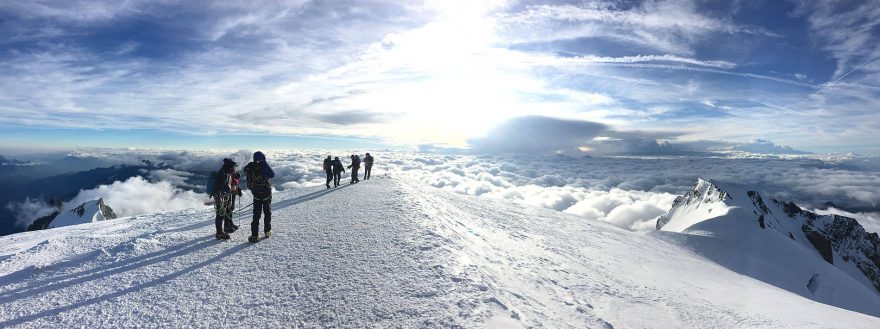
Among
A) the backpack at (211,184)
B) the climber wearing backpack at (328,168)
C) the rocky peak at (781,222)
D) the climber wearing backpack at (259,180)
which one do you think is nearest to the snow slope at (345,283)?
the climber wearing backpack at (259,180)

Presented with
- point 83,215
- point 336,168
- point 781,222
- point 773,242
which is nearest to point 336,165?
point 336,168

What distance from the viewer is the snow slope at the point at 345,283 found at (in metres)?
5.60

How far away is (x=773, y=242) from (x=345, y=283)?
84118 mm

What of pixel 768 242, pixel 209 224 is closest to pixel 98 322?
pixel 209 224

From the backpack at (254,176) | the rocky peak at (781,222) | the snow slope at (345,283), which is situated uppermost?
the backpack at (254,176)

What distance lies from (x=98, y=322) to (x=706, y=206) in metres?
96.3

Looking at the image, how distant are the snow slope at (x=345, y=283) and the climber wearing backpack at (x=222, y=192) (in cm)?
52

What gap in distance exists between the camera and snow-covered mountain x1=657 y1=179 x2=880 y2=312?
49.8 metres

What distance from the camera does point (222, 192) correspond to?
9750 millimetres

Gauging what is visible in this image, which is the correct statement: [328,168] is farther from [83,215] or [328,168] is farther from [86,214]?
[83,215]

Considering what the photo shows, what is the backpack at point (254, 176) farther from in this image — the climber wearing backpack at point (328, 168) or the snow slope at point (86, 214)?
the snow slope at point (86, 214)

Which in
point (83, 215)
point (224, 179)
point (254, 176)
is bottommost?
point (83, 215)

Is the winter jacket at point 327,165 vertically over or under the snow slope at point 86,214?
over

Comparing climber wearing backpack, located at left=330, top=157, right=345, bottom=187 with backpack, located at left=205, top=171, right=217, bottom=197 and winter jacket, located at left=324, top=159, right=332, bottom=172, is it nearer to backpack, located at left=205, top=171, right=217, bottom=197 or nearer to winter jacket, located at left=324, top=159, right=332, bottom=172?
winter jacket, located at left=324, top=159, right=332, bottom=172
